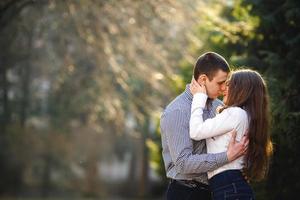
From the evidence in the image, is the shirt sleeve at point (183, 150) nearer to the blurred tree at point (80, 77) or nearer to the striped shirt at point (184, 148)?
the striped shirt at point (184, 148)

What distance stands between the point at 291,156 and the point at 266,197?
0.59 metres

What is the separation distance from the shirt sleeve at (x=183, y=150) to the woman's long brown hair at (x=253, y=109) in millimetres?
211

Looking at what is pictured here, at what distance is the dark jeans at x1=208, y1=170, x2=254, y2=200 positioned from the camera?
159 inches

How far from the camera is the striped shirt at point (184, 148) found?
413cm

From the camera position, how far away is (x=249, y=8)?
303 inches

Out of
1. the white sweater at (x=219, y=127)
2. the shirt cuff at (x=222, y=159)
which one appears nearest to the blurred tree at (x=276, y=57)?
the white sweater at (x=219, y=127)

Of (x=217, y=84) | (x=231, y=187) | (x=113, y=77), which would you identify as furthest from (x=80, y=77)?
(x=231, y=187)

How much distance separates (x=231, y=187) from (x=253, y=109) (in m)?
0.53

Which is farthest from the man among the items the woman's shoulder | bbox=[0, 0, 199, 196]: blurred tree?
bbox=[0, 0, 199, 196]: blurred tree

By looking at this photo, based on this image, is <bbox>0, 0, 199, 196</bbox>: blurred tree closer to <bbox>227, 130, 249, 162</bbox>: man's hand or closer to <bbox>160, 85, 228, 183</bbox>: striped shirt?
<bbox>160, 85, 228, 183</bbox>: striped shirt

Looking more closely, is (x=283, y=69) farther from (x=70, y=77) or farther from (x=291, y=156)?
(x=70, y=77)

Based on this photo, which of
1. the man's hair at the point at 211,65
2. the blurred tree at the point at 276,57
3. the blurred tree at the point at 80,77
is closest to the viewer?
the man's hair at the point at 211,65

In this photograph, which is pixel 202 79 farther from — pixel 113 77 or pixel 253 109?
pixel 113 77

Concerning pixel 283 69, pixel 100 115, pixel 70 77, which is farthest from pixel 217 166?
pixel 100 115
